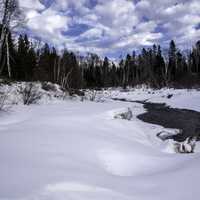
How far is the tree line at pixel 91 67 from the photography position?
3772 cm

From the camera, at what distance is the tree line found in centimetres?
3772

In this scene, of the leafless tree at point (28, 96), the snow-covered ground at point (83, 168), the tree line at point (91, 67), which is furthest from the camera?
the tree line at point (91, 67)

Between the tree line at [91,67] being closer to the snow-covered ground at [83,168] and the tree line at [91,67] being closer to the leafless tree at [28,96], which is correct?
the leafless tree at [28,96]

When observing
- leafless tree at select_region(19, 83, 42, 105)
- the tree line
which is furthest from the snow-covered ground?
the tree line

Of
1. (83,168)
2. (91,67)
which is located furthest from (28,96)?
(91,67)

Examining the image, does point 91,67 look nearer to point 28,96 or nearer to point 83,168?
point 28,96

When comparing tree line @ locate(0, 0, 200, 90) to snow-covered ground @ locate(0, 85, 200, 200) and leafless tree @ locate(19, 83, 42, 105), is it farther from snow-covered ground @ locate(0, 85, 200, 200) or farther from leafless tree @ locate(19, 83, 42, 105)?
snow-covered ground @ locate(0, 85, 200, 200)

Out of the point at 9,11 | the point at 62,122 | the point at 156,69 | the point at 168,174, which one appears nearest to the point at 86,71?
the point at 156,69

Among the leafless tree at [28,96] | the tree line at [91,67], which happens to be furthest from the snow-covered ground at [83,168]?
the tree line at [91,67]

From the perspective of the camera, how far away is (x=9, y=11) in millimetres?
22719

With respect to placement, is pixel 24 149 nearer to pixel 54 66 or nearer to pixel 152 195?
pixel 152 195

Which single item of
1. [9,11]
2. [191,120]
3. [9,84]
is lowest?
[191,120]

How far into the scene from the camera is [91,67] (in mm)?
75312

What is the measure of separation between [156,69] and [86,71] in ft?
60.6
